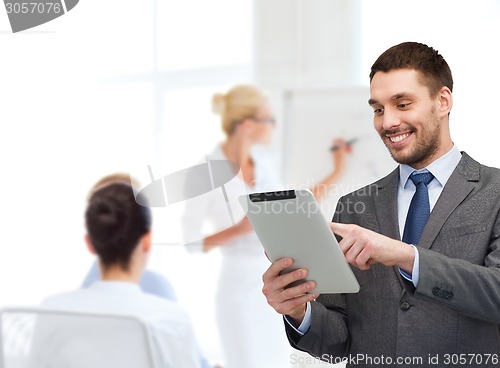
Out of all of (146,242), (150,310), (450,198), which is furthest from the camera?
(146,242)

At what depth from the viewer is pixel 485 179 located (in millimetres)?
1480

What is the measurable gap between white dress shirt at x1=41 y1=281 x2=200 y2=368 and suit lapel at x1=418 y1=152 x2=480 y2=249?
1.29m

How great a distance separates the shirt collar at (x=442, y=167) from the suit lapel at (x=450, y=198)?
3 centimetres

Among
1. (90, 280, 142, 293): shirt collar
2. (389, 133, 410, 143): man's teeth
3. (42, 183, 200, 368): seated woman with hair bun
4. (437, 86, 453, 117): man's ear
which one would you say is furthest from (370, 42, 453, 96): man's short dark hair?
(90, 280, 142, 293): shirt collar

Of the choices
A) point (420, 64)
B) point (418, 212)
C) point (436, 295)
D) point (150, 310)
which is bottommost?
point (150, 310)

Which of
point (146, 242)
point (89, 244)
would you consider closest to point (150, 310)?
point (146, 242)

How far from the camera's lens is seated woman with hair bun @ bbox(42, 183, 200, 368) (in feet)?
9.37

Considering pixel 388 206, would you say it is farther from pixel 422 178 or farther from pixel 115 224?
pixel 115 224

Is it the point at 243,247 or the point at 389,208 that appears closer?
the point at 389,208

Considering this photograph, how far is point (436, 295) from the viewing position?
132cm

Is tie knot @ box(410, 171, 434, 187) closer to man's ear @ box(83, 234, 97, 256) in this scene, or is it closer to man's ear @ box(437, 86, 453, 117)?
man's ear @ box(437, 86, 453, 117)

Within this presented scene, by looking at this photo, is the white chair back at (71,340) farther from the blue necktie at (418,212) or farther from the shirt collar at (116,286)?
the blue necktie at (418,212)

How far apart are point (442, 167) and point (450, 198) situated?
100mm

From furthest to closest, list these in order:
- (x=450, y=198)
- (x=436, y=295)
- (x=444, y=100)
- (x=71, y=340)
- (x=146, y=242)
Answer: (x=146, y=242) < (x=71, y=340) < (x=444, y=100) < (x=450, y=198) < (x=436, y=295)
